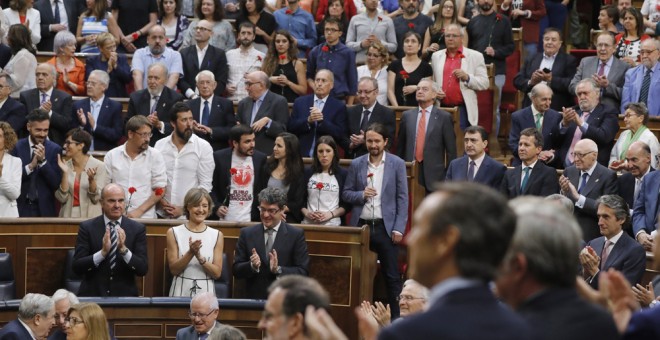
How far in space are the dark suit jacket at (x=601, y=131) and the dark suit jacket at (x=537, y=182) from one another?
2.50 ft

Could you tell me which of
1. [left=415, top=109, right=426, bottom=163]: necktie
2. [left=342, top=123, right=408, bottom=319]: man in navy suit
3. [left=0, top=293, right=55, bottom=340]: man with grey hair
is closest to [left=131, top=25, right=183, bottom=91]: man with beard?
[left=415, top=109, right=426, bottom=163]: necktie

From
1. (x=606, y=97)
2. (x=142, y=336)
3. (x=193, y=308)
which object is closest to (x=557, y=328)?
(x=193, y=308)

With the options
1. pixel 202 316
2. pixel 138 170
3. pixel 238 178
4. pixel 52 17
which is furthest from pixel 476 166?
pixel 52 17

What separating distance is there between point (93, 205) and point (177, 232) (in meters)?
1.08

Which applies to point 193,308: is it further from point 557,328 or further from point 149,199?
point 557,328

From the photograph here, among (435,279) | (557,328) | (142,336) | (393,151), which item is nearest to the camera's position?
(435,279)

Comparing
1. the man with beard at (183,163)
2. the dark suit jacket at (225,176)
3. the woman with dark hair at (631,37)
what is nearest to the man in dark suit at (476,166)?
the dark suit jacket at (225,176)

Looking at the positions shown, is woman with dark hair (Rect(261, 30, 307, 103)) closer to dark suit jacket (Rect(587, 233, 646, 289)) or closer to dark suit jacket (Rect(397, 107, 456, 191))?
dark suit jacket (Rect(397, 107, 456, 191))

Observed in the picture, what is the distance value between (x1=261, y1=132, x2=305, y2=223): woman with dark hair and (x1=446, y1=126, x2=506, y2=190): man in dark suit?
115cm

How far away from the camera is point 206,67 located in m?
10.9

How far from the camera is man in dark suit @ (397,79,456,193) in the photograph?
9.74 m

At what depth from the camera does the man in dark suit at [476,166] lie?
9.08 meters

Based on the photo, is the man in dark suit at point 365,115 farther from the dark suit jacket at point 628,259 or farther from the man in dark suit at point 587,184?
the dark suit jacket at point 628,259

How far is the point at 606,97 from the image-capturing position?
34.7ft
